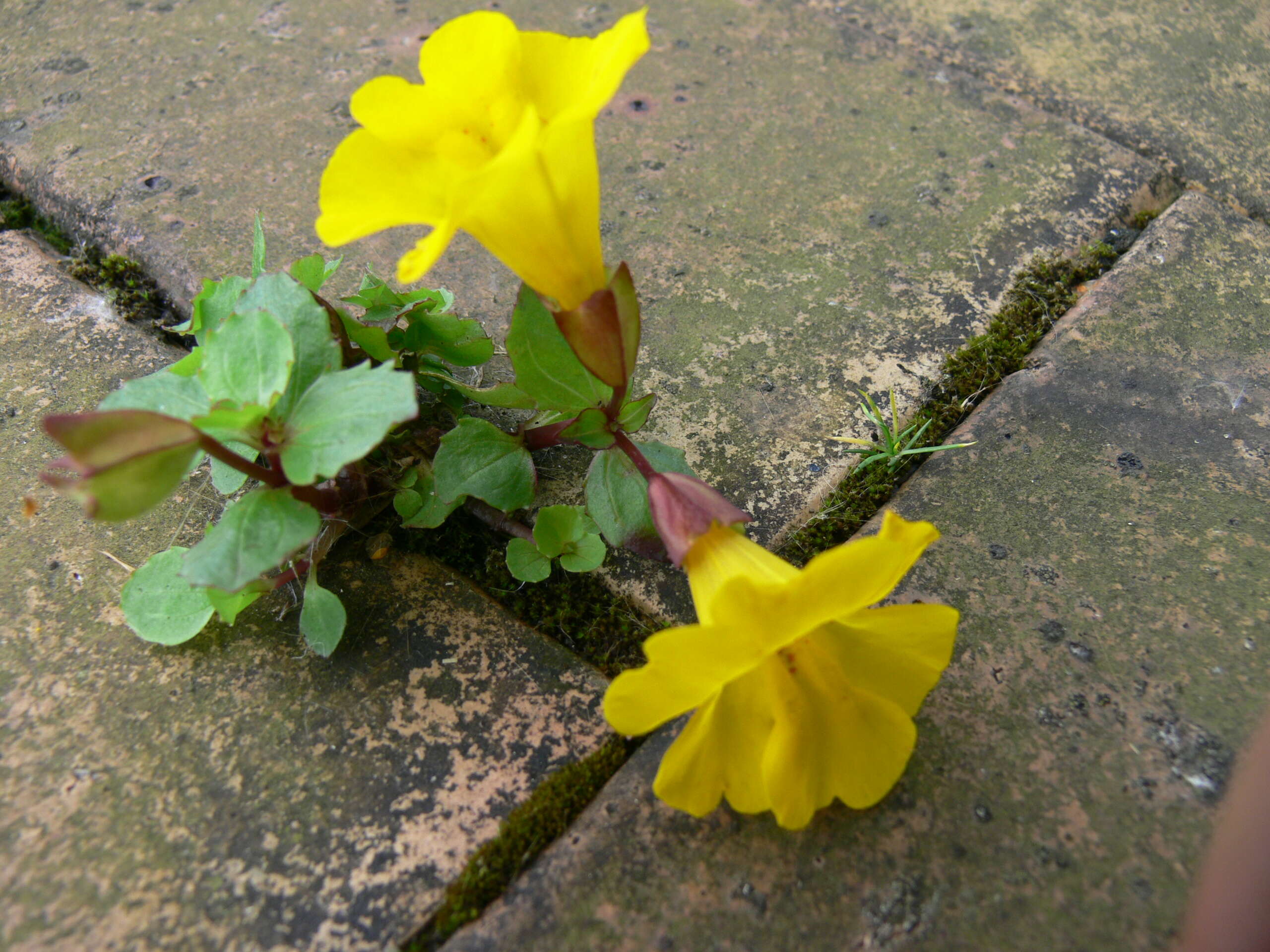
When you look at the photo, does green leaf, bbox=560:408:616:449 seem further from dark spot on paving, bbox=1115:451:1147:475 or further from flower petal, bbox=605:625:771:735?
dark spot on paving, bbox=1115:451:1147:475

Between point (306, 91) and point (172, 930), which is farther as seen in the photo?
point (306, 91)

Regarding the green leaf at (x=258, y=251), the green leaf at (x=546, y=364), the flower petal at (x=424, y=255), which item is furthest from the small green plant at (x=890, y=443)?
the green leaf at (x=258, y=251)

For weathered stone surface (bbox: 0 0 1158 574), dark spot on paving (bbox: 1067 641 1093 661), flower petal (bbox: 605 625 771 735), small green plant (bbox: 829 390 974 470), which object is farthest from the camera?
weathered stone surface (bbox: 0 0 1158 574)

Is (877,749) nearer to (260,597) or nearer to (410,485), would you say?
(410,485)

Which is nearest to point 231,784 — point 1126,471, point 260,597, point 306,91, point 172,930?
point 172,930

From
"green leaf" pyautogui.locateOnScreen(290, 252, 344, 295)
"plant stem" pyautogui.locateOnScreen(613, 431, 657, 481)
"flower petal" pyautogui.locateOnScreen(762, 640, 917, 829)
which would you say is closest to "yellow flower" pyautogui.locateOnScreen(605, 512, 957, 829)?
"flower petal" pyautogui.locateOnScreen(762, 640, 917, 829)

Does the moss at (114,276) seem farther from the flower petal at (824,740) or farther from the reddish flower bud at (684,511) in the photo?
the flower petal at (824,740)
